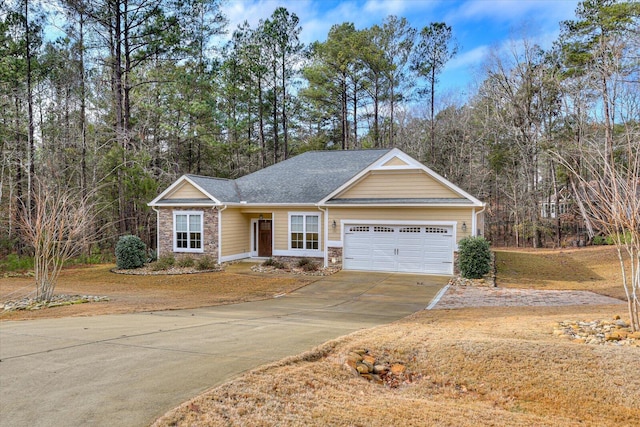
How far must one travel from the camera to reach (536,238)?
27.6m

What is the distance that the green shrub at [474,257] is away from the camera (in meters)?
13.9

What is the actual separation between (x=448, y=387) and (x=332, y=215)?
39.4 ft

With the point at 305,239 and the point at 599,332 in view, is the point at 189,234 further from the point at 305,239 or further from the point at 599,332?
the point at 599,332

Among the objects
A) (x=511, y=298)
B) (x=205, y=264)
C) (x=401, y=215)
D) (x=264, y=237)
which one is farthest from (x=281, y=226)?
(x=511, y=298)

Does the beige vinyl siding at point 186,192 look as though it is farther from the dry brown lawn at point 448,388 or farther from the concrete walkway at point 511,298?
the dry brown lawn at point 448,388

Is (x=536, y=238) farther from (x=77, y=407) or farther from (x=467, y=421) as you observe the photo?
(x=77, y=407)

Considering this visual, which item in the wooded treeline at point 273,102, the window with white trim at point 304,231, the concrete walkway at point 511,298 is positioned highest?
the wooded treeline at point 273,102

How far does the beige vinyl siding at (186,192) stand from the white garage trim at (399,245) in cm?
675

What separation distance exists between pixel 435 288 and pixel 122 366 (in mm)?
9999

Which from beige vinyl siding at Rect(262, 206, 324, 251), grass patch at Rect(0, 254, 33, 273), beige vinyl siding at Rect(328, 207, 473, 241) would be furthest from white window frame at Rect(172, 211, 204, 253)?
grass patch at Rect(0, 254, 33, 273)

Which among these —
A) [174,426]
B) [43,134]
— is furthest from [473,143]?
[174,426]

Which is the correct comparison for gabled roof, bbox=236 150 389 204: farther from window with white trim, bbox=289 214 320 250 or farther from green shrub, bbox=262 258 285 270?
green shrub, bbox=262 258 285 270

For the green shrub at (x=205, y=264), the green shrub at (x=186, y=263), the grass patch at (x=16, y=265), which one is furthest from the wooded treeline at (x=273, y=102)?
the green shrub at (x=205, y=264)

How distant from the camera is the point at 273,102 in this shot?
32062 mm
